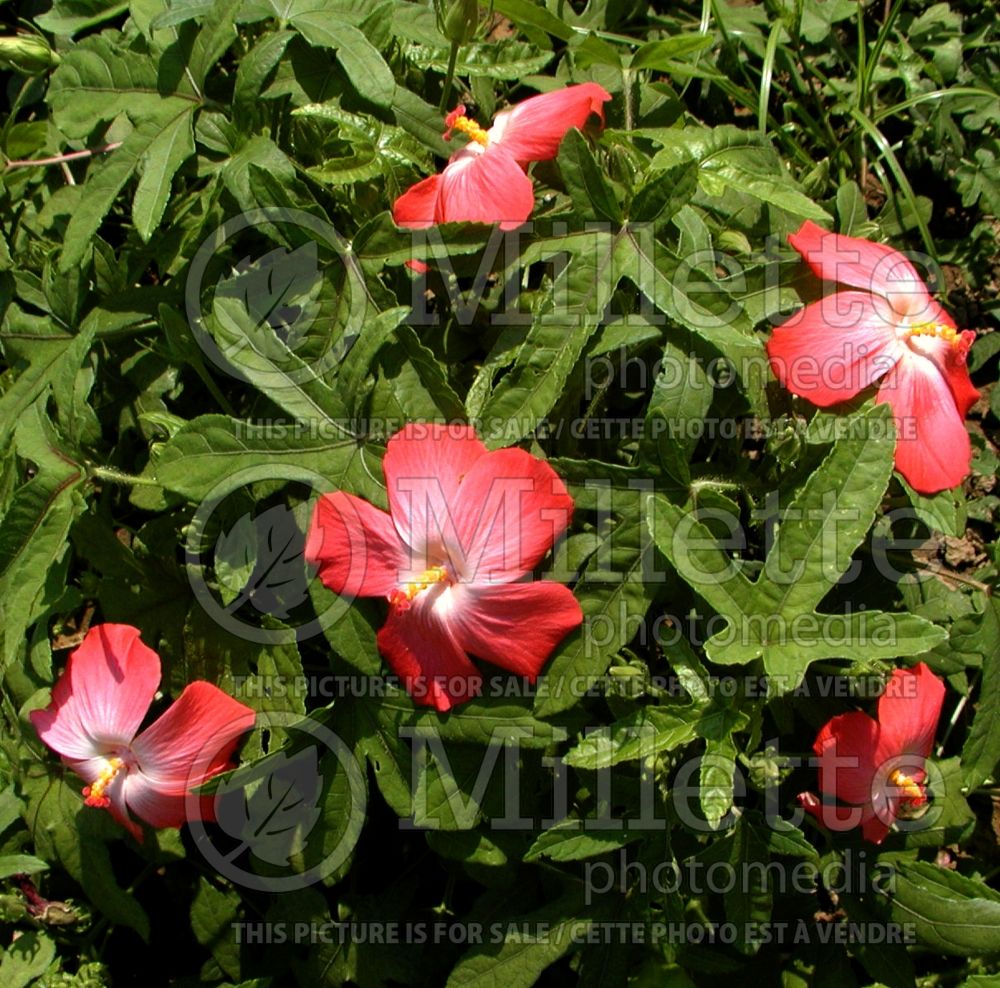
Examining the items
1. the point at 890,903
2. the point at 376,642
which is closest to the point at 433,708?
the point at 376,642

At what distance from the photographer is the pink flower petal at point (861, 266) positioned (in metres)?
1.50

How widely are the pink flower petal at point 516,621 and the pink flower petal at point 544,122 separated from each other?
663 millimetres

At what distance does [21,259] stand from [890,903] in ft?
6.21

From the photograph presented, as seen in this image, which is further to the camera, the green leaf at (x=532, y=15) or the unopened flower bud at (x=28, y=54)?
the unopened flower bud at (x=28, y=54)

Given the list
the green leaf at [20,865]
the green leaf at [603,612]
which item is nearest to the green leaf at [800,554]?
the green leaf at [603,612]

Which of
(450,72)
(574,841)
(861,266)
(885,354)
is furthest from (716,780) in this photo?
(450,72)

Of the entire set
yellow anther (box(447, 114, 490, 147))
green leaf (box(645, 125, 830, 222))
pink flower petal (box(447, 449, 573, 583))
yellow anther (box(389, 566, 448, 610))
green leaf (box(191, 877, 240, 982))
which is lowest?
green leaf (box(191, 877, 240, 982))

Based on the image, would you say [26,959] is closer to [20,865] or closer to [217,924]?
[20,865]

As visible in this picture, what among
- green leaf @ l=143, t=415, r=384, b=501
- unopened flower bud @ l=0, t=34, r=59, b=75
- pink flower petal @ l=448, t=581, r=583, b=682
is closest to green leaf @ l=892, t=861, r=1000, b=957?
pink flower petal @ l=448, t=581, r=583, b=682

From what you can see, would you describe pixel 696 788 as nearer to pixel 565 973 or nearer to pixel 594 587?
pixel 594 587

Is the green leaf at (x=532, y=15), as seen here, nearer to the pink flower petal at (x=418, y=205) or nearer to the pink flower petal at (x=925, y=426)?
the pink flower petal at (x=418, y=205)

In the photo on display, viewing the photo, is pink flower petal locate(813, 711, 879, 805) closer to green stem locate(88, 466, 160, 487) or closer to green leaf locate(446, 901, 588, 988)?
green leaf locate(446, 901, 588, 988)

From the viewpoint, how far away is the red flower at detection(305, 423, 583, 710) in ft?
4.38

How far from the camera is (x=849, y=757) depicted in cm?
149
